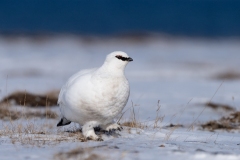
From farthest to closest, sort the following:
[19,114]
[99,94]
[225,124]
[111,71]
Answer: [19,114], [225,124], [111,71], [99,94]

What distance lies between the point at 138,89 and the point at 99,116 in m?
7.39

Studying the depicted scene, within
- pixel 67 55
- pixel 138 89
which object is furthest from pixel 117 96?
pixel 67 55

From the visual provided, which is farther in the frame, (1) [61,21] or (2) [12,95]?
(1) [61,21]

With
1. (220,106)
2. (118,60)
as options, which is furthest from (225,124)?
(118,60)

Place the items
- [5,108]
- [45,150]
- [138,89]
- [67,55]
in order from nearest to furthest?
[45,150], [5,108], [138,89], [67,55]

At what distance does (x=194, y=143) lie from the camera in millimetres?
6449

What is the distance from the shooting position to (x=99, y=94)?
6285mm

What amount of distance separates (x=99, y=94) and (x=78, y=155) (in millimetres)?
904

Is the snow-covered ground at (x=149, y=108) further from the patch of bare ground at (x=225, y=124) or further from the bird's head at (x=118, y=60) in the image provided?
the bird's head at (x=118, y=60)

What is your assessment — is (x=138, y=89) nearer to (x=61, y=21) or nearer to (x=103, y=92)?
(x=103, y=92)

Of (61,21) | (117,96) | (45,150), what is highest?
(61,21)

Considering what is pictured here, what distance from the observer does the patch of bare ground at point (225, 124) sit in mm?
8586

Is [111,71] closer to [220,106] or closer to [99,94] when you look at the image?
[99,94]

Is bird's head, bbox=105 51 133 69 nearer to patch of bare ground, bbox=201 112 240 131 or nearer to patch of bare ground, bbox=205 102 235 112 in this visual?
patch of bare ground, bbox=201 112 240 131
